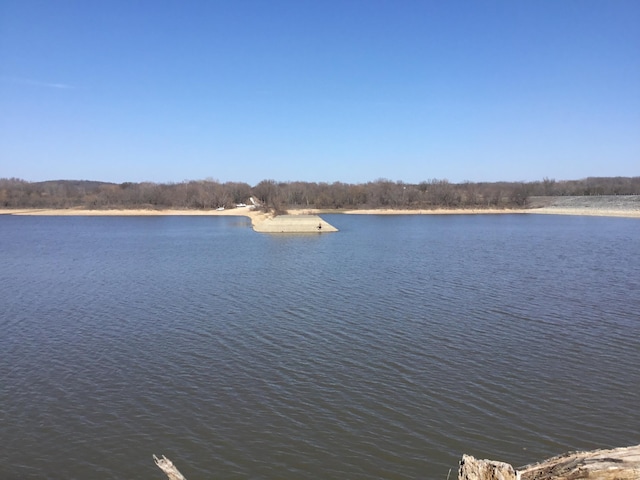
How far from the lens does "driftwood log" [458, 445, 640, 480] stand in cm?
329

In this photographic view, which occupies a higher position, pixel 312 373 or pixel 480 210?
pixel 480 210

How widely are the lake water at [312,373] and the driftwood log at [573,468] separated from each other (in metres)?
3.87

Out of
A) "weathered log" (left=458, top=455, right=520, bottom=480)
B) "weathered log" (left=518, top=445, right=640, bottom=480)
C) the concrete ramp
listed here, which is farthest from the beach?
"weathered log" (left=518, top=445, right=640, bottom=480)

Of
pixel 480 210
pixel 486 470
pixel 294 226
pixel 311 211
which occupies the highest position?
pixel 311 211

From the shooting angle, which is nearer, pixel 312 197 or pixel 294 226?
pixel 294 226

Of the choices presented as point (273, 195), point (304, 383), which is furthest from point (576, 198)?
point (304, 383)

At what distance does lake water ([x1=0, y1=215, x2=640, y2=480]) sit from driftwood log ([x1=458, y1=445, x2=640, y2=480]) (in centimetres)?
387

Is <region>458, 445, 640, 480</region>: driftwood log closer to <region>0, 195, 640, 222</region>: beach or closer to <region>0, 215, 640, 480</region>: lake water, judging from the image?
<region>0, 215, 640, 480</region>: lake water

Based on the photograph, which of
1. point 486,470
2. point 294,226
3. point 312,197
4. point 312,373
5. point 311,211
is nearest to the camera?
point 486,470

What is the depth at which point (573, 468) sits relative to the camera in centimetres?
338

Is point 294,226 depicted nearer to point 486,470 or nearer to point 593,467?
point 486,470

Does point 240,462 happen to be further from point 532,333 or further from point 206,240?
point 206,240

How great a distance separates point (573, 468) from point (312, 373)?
26.4 feet

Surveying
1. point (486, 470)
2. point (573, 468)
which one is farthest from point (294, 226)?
point (573, 468)
